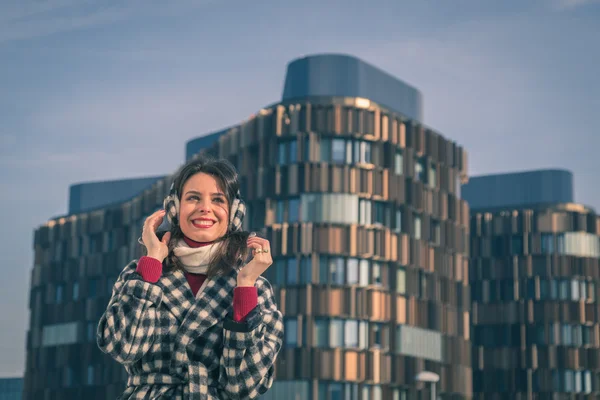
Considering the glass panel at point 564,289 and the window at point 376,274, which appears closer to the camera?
the window at point 376,274

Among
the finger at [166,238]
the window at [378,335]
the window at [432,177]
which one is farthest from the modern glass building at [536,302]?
the finger at [166,238]

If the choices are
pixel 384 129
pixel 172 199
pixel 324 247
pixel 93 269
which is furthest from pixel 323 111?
pixel 172 199

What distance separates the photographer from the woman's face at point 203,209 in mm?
5621

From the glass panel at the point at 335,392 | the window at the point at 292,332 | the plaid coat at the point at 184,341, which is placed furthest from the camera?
the window at the point at 292,332

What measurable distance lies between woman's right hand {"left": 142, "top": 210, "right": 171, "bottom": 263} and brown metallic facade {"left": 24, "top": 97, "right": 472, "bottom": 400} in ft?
174

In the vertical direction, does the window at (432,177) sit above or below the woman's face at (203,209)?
above

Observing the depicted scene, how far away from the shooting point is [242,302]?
5.33 metres

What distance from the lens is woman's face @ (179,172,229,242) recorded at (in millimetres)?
5621

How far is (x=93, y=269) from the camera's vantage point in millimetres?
79750

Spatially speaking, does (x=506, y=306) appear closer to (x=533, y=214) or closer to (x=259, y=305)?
(x=533, y=214)

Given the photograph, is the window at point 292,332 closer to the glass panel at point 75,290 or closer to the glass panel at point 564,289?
the glass panel at point 75,290

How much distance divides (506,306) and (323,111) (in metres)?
30.0

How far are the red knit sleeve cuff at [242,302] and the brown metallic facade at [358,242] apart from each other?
5327cm

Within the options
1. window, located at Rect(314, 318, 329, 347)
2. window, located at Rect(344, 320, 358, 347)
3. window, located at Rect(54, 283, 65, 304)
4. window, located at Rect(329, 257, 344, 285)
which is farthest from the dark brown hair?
window, located at Rect(54, 283, 65, 304)
